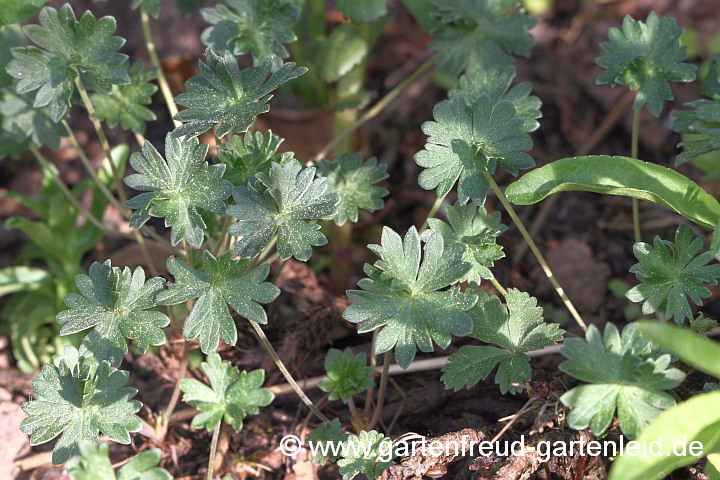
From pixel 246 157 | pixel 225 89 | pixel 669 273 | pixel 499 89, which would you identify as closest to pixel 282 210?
pixel 246 157

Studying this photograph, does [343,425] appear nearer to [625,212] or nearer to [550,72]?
[625,212]

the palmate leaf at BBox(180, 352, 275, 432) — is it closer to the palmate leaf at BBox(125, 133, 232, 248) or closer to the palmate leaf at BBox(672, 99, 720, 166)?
the palmate leaf at BBox(125, 133, 232, 248)

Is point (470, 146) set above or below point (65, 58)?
below

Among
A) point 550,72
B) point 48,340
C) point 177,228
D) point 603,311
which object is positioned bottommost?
point 603,311

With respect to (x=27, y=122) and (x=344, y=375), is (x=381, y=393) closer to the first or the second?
(x=344, y=375)

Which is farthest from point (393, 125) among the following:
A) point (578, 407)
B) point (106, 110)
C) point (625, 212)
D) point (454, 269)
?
point (578, 407)

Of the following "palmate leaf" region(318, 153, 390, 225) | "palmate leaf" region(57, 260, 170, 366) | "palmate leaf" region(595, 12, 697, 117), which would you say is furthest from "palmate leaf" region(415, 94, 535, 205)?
"palmate leaf" region(57, 260, 170, 366)
